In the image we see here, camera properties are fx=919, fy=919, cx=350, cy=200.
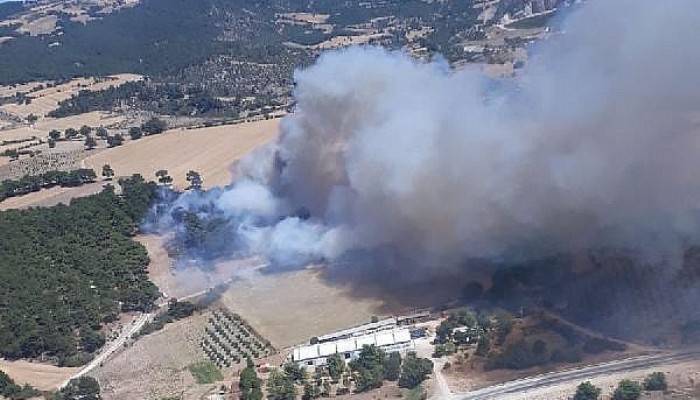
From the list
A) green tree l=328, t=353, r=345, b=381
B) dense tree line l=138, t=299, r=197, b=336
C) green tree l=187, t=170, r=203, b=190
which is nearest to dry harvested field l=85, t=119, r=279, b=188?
green tree l=187, t=170, r=203, b=190

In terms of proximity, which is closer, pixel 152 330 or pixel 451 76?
pixel 152 330

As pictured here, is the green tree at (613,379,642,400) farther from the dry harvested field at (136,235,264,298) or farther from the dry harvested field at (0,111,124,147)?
the dry harvested field at (0,111,124,147)

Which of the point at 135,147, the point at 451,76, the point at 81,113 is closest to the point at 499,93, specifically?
the point at 451,76

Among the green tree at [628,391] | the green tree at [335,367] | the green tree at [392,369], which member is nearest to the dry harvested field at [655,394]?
the green tree at [628,391]

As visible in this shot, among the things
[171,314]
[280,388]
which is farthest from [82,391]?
[171,314]

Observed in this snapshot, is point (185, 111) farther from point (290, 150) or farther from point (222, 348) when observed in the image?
point (222, 348)

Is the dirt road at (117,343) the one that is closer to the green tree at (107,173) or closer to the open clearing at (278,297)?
the open clearing at (278,297)

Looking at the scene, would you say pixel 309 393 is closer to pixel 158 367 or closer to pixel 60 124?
pixel 158 367
